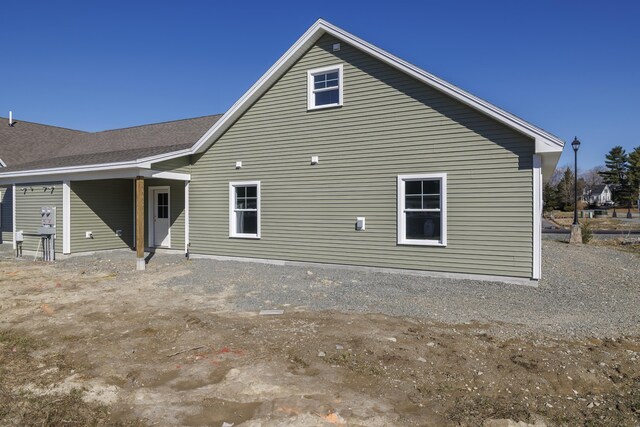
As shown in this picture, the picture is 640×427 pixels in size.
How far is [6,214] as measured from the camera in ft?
50.6

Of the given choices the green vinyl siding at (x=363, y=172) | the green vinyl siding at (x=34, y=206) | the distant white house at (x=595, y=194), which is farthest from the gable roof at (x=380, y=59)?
the distant white house at (x=595, y=194)

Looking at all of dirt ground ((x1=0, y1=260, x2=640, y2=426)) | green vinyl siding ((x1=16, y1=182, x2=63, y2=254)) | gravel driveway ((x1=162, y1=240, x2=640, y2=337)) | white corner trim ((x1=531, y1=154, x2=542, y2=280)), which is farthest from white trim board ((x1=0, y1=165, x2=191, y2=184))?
white corner trim ((x1=531, y1=154, x2=542, y2=280))

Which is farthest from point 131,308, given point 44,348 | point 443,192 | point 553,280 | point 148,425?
point 553,280

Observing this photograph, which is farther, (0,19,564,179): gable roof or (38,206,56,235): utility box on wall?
(38,206,56,235): utility box on wall

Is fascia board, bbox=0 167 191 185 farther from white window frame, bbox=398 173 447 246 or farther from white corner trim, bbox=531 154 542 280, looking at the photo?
white corner trim, bbox=531 154 542 280

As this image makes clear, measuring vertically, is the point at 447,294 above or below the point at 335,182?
below

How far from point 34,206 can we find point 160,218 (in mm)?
4147

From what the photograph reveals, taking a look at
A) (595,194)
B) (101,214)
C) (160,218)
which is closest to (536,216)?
(160,218)

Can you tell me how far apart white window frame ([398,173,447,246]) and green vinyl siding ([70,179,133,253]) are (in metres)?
10.3

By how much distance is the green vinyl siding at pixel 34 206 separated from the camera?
1270cm

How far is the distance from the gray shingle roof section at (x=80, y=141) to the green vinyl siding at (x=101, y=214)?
1.23 metres

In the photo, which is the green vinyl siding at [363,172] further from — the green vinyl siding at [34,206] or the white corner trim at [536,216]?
the green vinyl siding at [34,206]

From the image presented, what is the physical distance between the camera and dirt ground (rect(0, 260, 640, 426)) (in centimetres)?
331

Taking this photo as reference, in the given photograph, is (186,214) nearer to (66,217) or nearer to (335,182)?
(66,217)
